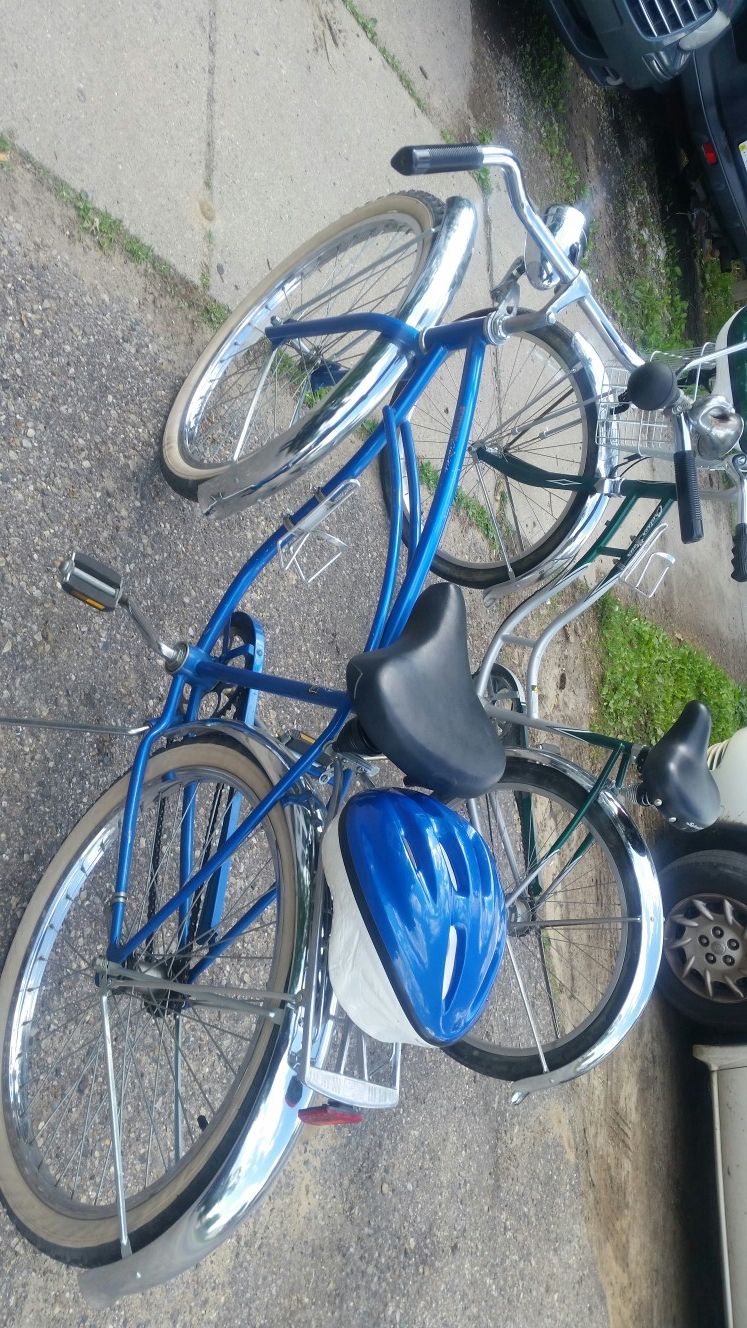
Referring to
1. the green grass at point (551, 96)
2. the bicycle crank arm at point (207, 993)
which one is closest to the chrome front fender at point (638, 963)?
the bicycle crank arm at point (207, 993)

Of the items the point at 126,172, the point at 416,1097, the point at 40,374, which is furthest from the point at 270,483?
the point at 416,1097

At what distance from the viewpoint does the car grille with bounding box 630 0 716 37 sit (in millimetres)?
4168

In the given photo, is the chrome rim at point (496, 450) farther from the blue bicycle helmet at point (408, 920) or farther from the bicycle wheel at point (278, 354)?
the blue bicycle helmet at point (408, 920)

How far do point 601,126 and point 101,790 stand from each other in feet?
16.0

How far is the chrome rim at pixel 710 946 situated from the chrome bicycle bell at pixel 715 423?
1.77m

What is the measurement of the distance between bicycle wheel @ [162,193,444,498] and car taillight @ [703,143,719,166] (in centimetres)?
283

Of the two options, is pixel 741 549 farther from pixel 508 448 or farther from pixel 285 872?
pixel 285 872

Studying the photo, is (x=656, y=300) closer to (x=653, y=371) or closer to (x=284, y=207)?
(x=284, y=207)

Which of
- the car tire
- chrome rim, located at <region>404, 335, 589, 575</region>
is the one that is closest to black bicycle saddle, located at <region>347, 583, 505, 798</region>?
chrome rim, located at <region>404, 335, 589, 575</region>

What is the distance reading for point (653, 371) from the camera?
2094mm

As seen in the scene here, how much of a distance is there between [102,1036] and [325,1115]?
2.76 feet

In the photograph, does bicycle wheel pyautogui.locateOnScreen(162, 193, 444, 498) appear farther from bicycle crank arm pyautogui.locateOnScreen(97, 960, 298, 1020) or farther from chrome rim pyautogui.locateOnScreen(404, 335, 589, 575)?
bicycle crank arm pyautogui.locateOnScreen(97, 960, 298, 1020)

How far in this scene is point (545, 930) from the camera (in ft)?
10.7

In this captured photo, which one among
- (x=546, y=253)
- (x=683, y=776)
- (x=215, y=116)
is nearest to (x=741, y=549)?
(x=683, y=776)
